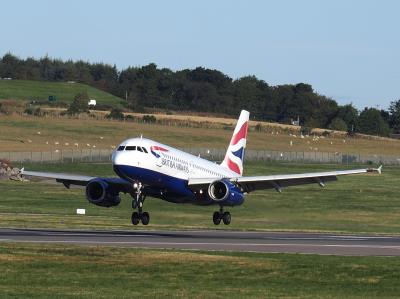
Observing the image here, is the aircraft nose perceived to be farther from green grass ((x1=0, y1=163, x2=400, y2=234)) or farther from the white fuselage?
green grass ((x1=0, y1=163, x2=400, y2=234))

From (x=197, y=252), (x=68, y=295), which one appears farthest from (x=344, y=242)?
(x=68, y=295)

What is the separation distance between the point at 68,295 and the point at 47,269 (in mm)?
6500

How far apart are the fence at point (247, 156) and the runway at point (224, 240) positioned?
74594 millimetres

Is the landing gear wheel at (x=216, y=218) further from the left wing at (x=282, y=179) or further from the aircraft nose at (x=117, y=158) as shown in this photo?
the aircraft nose at (x=117, y=158)

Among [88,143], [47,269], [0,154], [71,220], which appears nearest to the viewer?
[47,269]

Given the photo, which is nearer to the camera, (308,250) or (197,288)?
(197,288)

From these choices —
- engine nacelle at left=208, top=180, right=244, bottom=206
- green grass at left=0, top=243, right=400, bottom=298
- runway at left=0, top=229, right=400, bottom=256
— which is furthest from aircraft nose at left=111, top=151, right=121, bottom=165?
green grass at left=0, top=243, right=400, bottom=298

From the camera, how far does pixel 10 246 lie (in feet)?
162

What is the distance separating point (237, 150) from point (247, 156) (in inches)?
3296

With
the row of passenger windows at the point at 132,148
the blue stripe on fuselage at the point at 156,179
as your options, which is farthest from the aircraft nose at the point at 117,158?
the row of passenger windows at the point at 132,148

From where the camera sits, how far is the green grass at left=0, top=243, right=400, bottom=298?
3638 cm

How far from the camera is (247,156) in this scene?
162 metres

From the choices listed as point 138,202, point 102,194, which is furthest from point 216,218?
point 138,202

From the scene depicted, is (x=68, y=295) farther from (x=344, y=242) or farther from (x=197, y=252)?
(x=344, y=242)
